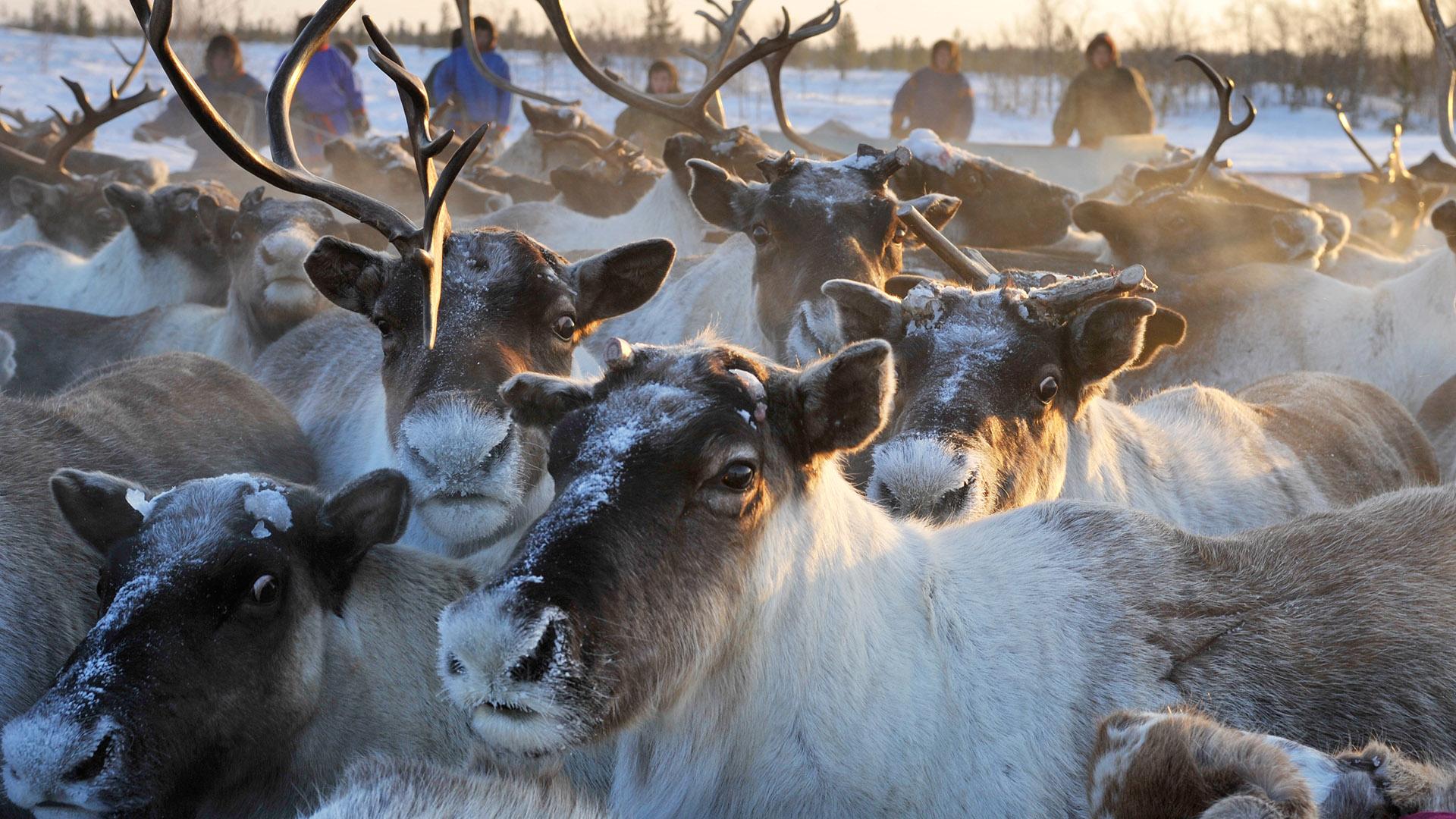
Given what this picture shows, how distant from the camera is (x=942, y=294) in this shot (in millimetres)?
4457

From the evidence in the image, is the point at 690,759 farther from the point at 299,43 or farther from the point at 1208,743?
the point at 299,43

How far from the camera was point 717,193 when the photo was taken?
608 cm

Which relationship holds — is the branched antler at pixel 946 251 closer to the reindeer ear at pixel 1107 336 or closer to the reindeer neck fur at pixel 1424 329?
the reindeer ear at pixel 1107 336

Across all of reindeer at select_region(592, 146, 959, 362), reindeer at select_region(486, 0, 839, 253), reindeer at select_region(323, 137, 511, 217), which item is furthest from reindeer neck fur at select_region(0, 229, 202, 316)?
reindeer at select_region(592, 146, 959, 362)

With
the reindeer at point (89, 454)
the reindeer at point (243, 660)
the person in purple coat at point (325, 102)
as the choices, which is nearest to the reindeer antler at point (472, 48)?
the reindeer at point (89, 454)

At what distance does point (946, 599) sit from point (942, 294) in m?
1.49

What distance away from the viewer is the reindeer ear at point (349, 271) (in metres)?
4.41

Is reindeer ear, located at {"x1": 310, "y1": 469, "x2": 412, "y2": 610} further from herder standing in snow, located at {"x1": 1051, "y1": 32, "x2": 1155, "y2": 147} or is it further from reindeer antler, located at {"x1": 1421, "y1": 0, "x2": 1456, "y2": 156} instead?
herder standing in snow, located at {"x1": 1051, "y1": 32, "x2": 1155, "y2": 147}

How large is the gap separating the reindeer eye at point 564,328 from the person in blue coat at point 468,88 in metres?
9.42

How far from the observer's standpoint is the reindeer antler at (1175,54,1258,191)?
8.13 metres

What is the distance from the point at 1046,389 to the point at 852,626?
1.40 metres

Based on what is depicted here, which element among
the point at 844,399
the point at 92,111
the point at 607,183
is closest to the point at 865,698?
the point at 844,399

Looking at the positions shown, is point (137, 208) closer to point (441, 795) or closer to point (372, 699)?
point (372, 699)

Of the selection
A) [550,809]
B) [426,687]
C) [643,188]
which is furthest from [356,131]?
[550,809]
